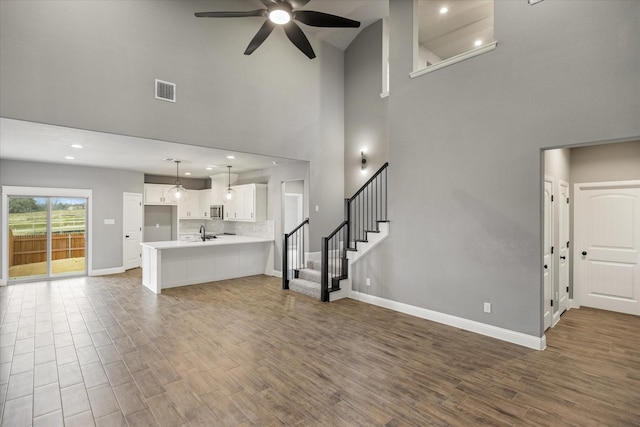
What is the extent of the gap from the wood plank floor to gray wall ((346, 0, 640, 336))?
2.40 ft

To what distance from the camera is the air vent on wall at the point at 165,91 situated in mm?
4827

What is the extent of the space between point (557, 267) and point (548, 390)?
2.55m

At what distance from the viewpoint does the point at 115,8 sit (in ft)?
14.5

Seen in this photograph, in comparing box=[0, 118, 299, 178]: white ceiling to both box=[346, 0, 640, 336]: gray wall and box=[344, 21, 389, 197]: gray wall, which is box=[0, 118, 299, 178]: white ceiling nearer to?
box=[344, 21, 389, 197]: gray wall

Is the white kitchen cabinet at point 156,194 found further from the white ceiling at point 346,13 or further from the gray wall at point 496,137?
the gray wall at point 496,137

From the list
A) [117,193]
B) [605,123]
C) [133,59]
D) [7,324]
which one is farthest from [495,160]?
[117,193]

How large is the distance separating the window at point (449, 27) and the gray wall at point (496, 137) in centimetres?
79

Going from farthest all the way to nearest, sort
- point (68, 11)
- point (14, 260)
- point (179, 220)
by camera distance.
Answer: point (179, 220), point (14, 260), point (68, 11)

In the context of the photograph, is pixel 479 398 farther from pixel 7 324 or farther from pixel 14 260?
pixel 14 260

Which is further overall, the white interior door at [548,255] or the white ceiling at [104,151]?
the white ceiling at [104,151]

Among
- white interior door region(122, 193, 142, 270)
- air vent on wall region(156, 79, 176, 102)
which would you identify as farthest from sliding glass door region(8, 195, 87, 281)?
air vent on wall region(156, 79, 176, 102)

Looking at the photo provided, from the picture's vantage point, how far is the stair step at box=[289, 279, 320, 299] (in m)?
5.92

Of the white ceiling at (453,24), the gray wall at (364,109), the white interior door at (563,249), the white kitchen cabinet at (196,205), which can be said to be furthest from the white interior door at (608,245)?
the white kitchen cabinet at (196,205)

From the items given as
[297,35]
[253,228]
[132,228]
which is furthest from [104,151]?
Answer: [297,35]
